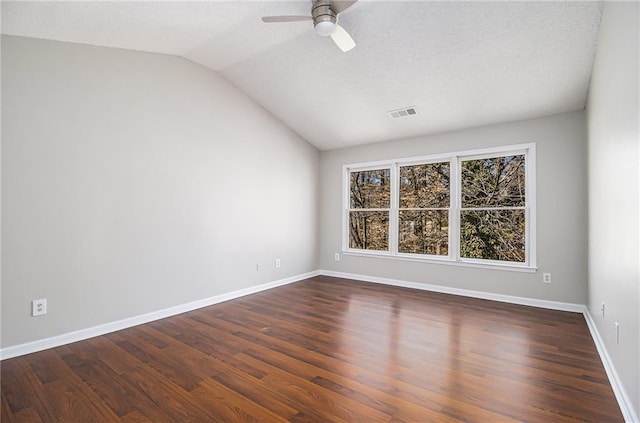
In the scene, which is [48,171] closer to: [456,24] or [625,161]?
[456,24]

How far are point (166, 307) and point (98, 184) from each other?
4.95ft

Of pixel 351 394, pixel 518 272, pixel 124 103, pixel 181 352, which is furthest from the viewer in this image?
pixel 518 272

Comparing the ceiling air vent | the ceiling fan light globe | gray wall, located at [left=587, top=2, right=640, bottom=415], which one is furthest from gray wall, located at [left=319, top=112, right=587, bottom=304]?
the ceiling fan light globe

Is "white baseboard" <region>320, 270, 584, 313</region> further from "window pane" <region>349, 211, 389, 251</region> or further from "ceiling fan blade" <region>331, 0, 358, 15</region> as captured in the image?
"ceiling fan blade" <region>331, 0, 358, 15</region>

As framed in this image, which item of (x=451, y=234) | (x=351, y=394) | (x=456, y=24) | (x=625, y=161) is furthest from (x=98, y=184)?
(x=451, y=234)

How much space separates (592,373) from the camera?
7.60 ft

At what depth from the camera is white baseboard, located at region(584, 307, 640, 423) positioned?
173 centimetres

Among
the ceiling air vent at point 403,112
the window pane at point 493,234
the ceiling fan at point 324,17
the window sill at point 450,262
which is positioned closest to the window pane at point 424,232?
the window sill at point 450,262

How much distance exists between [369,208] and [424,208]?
39.1 inches

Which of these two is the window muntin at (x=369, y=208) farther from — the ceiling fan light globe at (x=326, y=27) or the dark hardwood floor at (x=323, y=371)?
the ceiling fan light globe at (x=326, y=27)

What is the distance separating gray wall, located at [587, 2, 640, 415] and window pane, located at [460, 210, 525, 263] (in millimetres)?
1265

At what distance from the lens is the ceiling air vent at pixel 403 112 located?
4224 mm

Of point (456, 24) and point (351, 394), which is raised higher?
point (456, 24)

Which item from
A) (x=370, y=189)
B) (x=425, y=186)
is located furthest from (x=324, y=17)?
(x=370, y=189)
